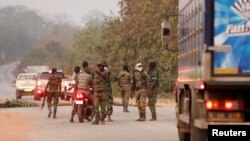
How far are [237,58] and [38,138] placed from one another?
25.7ft

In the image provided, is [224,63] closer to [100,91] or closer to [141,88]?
[100,91]

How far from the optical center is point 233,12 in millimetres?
11766

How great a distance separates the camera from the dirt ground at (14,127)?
19.0m

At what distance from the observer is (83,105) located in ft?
77.0

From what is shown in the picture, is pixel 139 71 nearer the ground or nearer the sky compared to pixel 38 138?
nearer the sky

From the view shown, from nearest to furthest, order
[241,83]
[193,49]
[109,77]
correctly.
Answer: [241,83] → [193,49] → [109,77]

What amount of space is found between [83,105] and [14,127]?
220cm

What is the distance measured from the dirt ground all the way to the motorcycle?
1.57 meters

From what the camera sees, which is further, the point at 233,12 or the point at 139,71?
the point at 139,71

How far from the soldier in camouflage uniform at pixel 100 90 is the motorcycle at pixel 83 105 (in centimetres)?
59

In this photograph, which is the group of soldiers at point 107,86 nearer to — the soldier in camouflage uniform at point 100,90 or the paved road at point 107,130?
the soldier in camouflage uniform at point 100,90

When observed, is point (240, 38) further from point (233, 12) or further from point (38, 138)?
point (38, 138)

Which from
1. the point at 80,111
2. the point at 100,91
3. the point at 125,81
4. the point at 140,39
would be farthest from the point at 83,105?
the point at 140,39

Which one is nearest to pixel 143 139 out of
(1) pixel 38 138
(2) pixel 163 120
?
(1) pixel 38 138
